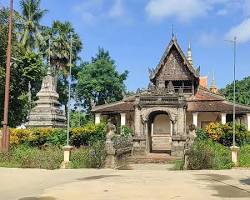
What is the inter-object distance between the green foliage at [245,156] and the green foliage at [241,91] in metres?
36.1

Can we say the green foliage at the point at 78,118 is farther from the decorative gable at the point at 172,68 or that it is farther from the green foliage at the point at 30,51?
the decorative gable at the point at 172,68

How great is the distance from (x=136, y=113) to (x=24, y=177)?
1601cm

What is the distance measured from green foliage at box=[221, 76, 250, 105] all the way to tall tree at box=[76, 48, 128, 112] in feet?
61.1

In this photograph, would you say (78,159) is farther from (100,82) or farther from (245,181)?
(100,82)

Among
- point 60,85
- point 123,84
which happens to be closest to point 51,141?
point 123,84

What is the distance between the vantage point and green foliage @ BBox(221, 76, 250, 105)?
207ft

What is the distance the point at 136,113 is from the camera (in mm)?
30781

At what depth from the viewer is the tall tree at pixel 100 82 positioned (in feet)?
164

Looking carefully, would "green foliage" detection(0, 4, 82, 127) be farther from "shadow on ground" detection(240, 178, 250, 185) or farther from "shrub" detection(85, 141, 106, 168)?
"shadow on ground" detection(240, 178, 250, 185)

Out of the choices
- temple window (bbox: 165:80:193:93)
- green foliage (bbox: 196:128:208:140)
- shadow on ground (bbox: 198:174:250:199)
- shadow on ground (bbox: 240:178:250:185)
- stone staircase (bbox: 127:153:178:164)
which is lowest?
stone staircase (bbox: 127:153:178:164)

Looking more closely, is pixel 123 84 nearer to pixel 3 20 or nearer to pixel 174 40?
pixel 174 40

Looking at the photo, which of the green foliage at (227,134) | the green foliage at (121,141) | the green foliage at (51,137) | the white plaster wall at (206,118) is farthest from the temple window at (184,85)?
the green foliage at (51,137)

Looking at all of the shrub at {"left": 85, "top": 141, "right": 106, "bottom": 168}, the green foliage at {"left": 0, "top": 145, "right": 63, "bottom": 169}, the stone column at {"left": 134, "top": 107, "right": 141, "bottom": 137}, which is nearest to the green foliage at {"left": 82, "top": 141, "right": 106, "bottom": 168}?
the shrub at {"left": 85, "top": 141, "right": 106, "bottom": 168}

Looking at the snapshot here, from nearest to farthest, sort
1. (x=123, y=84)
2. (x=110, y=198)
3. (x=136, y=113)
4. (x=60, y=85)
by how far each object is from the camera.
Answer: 1. (x=110, y=198)
2. (x=136, y=113)
3. (x=123, y=84)
4. (x=60, y=85)
